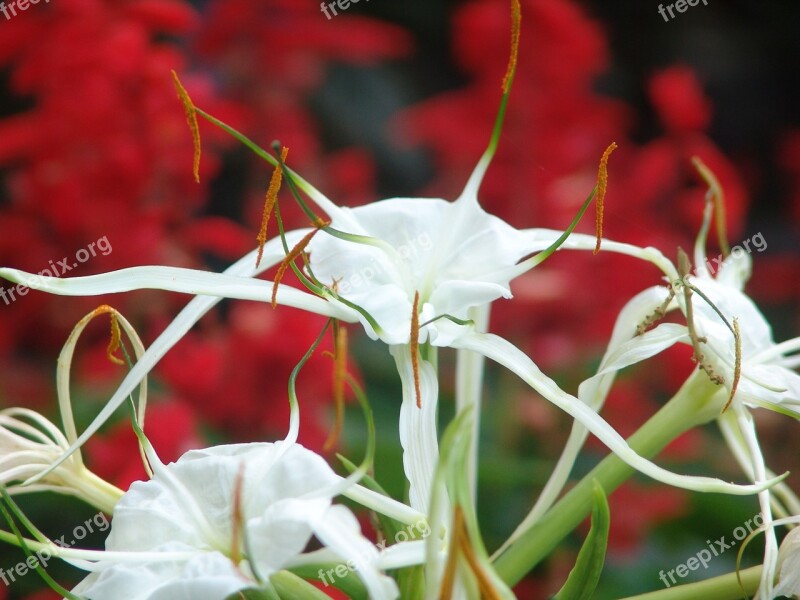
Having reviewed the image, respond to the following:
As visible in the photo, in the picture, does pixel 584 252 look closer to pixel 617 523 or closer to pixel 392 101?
pixel 617 523

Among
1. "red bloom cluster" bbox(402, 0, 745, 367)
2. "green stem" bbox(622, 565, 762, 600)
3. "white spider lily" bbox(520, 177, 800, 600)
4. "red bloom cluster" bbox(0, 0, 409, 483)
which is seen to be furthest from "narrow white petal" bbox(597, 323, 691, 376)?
"red bloom cluster" bbox(402, 0, 745, 367)

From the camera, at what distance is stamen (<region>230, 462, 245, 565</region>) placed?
325 millimetres

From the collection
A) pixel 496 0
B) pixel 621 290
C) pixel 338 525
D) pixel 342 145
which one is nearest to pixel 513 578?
pixel 338 525

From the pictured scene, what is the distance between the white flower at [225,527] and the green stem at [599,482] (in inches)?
5.3

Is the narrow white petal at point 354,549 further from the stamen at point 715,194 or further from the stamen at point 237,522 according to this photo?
the stamen at point 715,194

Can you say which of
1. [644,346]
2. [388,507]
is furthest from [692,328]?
[388,507]

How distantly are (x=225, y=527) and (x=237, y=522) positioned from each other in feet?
0.13

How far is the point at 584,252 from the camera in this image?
866 mm

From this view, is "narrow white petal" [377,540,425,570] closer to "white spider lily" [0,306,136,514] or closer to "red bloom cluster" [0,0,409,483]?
"white spider lily" [0,306,136,514]

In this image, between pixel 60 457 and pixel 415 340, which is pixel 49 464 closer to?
pixel 60 457

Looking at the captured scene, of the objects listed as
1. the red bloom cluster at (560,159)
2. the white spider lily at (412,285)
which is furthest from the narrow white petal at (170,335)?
the red bloom cluster at (560,159)

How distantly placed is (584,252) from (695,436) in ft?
0.70

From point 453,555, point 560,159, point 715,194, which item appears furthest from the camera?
point 560,159

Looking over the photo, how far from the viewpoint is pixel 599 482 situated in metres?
0.45
